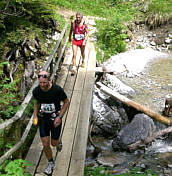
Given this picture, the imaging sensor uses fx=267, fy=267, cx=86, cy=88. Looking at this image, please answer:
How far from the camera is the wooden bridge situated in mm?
4758

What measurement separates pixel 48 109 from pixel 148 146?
448 cm

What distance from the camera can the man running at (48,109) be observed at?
4.38 metres

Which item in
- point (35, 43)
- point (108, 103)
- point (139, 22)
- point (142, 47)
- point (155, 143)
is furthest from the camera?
point (139, 22)

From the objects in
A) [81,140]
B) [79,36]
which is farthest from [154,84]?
[81,140]

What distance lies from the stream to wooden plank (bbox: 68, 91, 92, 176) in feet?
4.96

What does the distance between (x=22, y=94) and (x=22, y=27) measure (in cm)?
352

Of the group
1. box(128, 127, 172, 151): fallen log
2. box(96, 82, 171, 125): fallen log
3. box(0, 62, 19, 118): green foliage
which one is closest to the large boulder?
box(96, 82, 171, 125): fallen log

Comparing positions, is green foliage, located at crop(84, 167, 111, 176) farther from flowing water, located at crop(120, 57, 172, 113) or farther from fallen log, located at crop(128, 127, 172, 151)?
flowing water, located at crop(120, 57, 172, 113)

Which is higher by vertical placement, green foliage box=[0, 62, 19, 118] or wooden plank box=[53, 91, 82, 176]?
green foliage box=[0, 62, 19, 118]

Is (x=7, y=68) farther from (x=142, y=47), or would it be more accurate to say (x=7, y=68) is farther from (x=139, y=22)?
(x=139, y=22)

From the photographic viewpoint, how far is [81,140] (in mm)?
5637

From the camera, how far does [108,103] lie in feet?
31.4

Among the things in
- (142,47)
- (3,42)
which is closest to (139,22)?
(142,47)

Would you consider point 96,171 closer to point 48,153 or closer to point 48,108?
point 48,153
